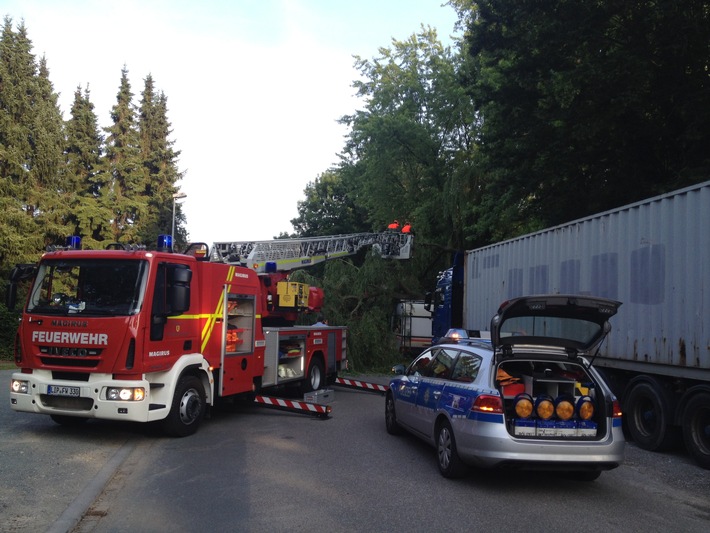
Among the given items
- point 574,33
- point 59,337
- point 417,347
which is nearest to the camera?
point 59,337

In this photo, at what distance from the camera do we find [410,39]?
1217 inches

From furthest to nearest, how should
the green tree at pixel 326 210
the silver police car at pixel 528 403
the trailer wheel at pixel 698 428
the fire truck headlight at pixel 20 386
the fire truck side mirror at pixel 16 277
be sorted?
1. the green tree at pixel 326 210
2. the fire truck side mirror at pixel 16 277
3. the fire truck headlight at pixel 20 386
4. the trailer wheel at pixel 698 428
5. the silver police car at pixel 528 403

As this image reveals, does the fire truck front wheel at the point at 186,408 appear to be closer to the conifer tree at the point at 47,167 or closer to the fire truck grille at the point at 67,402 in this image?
the fire truck grille at the point at 67,402

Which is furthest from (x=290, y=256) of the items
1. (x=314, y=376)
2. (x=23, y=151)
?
(x=23, y=151)

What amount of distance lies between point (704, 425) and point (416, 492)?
3.96 meters

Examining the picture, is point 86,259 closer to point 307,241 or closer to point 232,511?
point 232,511

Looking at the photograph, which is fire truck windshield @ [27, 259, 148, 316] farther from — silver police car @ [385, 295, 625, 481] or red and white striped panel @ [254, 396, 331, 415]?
silver police car @ [385, 295, 625, 481]

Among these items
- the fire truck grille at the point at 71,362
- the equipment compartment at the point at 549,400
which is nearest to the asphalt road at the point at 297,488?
the equipment compartment at the point at 549,400

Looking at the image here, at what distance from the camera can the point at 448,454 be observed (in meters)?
6.71

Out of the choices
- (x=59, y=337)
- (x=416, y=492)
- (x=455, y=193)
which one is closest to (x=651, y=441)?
(x=416, y=492)

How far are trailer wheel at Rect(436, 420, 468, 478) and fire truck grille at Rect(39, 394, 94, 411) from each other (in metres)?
4.55

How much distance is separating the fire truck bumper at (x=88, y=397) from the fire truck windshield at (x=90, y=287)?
2.92 ft

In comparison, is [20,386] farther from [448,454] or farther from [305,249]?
[305,249]

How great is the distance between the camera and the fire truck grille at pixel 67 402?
8055 millimetres
